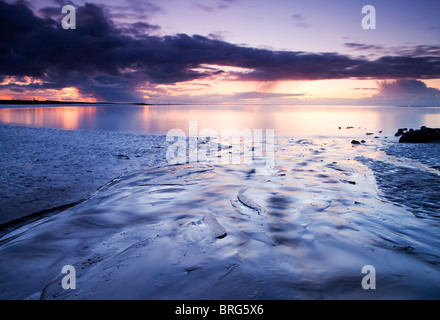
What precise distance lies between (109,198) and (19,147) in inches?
366

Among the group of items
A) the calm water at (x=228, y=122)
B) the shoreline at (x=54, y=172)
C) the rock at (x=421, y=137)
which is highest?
the calm water at (x=228, y=122)

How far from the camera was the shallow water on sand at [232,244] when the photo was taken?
2.51 m

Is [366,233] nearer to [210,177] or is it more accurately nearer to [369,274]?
[369,274]

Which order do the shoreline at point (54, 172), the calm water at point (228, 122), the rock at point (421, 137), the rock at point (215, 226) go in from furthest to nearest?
the calm water at point (228, 122) < the rock at point (421, 137) < the shoreline at point (54, 172) < the rock at point (215, 226)

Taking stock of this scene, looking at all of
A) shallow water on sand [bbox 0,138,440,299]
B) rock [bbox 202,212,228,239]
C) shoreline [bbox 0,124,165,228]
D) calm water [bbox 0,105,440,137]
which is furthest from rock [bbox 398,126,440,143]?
rock [bbox 202,212,228,239]

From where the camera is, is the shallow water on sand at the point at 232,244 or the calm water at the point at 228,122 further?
the calm water at the point at 228,122

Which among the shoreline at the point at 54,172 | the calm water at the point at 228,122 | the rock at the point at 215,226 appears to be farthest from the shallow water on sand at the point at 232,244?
the calm water at the point at 228,122

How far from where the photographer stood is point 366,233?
144 inches

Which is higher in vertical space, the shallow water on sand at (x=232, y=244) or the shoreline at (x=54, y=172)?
the shoreline at (x=54, y=172)

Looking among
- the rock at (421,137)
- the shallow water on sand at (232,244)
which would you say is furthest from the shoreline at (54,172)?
the rock at (421,137)

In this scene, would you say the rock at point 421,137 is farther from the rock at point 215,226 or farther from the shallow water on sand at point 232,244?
the rock at point 215,226

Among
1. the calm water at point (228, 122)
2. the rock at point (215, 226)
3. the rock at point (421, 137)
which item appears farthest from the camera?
the calm water at point (228, 122)

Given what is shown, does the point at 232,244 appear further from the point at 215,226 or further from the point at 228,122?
the point at 228,122
